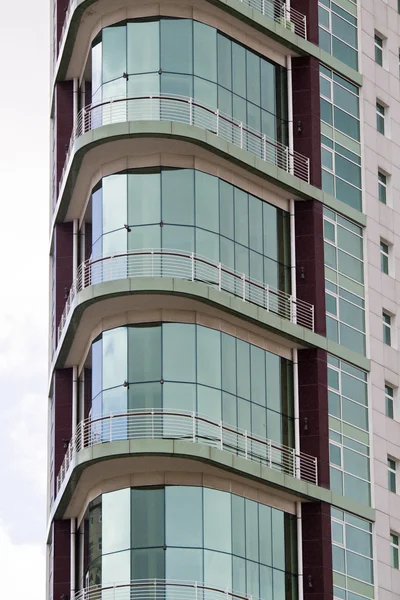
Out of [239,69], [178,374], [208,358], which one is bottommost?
[178,374]

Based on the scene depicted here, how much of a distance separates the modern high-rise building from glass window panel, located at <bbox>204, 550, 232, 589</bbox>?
7 cm

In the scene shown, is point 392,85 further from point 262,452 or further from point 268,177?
point 262,452

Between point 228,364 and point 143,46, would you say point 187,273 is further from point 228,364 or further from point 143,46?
point 143,46

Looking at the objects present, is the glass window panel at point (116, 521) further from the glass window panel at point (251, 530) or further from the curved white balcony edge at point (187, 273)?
the curved white balcony edge at point (187, 273)

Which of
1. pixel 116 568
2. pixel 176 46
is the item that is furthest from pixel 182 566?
pixel 176 46

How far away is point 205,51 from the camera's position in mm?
71812

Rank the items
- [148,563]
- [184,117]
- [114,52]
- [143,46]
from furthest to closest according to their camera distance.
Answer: [114,52]
[143,46]
[184,117]
[148,563]

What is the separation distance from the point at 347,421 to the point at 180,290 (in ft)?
30.5

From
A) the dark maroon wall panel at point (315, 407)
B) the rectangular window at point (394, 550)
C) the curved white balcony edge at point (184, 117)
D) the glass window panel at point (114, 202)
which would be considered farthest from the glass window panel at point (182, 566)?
the curved white balcony edge at point (184, 117)

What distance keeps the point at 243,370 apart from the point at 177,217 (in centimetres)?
580

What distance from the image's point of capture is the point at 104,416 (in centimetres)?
6781

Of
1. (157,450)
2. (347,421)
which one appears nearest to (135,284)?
(157,450)

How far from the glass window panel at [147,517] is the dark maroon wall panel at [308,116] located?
14996 mm

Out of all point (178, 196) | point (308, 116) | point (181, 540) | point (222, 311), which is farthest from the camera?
point (308, 116)
